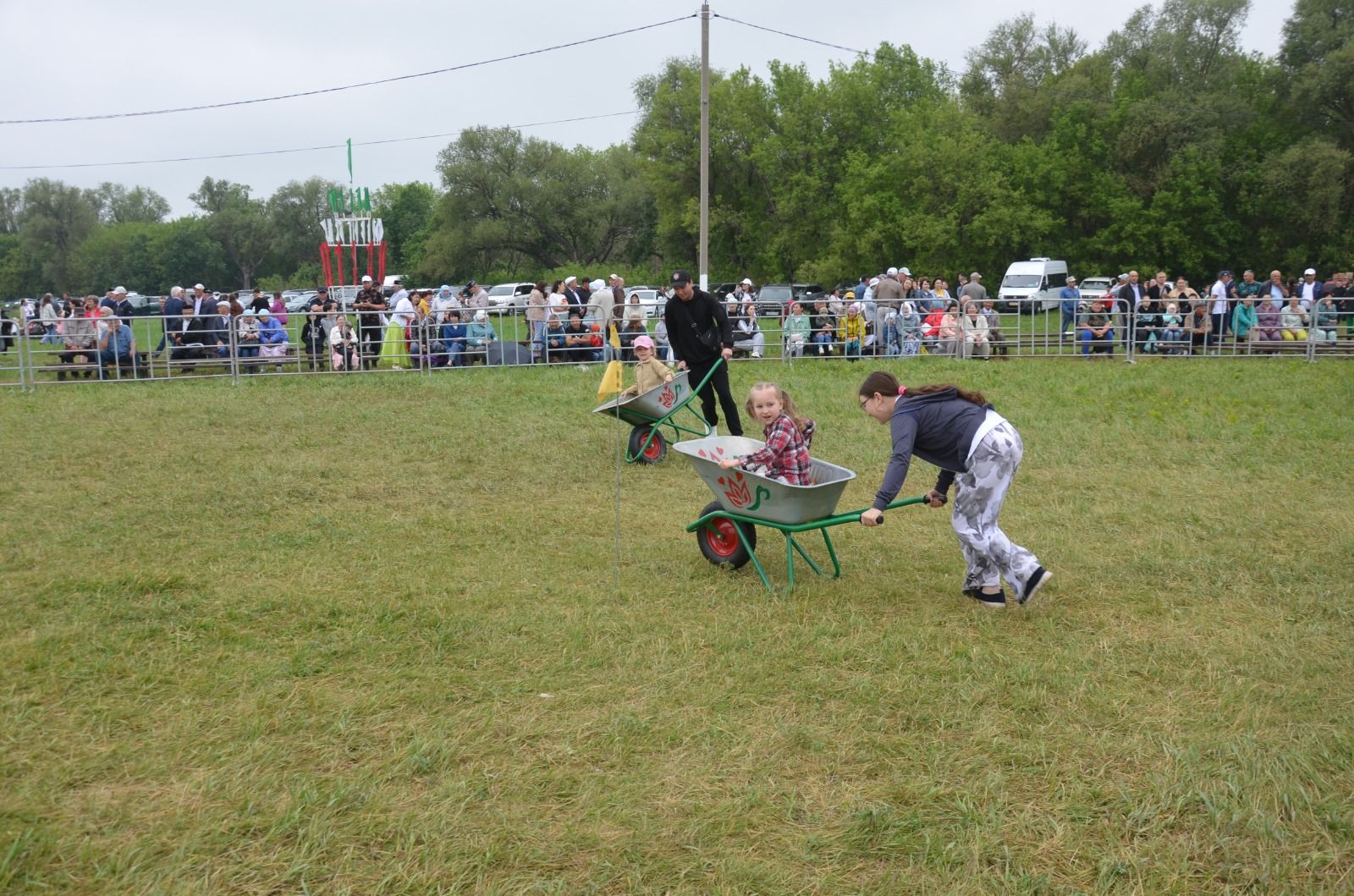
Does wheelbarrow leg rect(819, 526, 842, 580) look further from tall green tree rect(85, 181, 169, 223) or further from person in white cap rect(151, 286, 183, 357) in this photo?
tall green tree rect(85, 181, 169, 223)

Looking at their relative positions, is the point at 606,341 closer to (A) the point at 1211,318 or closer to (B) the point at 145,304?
(A) the point at 1211,318

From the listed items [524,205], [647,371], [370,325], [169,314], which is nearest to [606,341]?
[370,325]

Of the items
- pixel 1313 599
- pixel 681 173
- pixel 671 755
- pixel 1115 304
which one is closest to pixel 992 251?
pixel 681 173

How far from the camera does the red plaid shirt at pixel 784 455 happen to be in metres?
6.50

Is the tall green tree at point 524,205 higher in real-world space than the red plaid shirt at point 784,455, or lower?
higher

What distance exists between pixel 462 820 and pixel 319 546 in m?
3.99

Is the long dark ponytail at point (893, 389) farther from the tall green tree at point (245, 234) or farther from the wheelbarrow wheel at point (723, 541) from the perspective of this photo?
the tall green tree at point (245, 234)

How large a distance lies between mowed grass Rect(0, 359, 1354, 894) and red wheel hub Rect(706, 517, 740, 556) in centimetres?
25

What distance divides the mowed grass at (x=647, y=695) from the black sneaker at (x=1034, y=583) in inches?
6.1

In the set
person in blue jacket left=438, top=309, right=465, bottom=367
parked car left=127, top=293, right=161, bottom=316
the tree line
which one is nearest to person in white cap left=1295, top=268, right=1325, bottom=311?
person in blue jacket left=438, top=309, right=465, bottom=367

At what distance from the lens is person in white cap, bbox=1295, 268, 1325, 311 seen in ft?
62.8

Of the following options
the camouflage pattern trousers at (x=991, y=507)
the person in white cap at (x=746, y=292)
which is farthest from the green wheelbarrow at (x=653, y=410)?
the person in white cap at (x=746, y=292)

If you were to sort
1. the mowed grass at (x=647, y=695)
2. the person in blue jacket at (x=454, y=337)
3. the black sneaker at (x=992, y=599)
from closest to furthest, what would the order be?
the mowed grass at (x=647, y=695)
the black sneaker at (x=992, y=599)
the person in blue jacket at (x=454, y=337)

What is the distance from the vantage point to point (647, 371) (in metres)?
10.7
